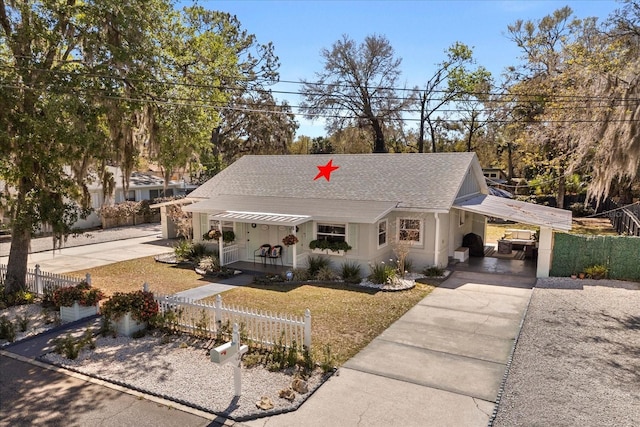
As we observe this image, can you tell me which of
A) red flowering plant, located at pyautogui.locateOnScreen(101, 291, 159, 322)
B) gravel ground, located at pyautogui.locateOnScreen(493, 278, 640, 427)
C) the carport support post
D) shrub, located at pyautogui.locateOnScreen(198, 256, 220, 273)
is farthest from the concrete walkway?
shrub, located at pyautogui.locateOnScreen(198, 256, 220, 273)

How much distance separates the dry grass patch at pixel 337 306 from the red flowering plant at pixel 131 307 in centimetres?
309

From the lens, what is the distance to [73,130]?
10.8m

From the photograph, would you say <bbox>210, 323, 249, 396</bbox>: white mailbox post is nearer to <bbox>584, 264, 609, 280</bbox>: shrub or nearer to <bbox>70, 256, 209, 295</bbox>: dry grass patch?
<bbox>70, 256, 209, 295</bbox>: dry grass patch

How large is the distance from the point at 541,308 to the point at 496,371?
4969 mm

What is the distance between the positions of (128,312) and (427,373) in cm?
688

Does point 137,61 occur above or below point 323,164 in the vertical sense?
above

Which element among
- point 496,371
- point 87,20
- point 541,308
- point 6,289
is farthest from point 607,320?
point 6,289

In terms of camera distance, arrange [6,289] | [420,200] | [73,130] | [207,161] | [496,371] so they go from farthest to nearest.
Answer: [207,161] < [420,200] < [6,289] < [73,130] < [496,371]

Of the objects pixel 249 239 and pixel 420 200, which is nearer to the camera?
pixel 420 200

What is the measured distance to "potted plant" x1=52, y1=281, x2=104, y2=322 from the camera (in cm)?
1112

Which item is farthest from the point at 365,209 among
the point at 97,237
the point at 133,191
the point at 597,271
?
the point at 133,191

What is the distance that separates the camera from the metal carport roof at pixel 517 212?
1578 cm

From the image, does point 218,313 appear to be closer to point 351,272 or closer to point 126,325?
point 126,325

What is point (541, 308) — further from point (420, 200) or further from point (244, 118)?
point (244, 118)
